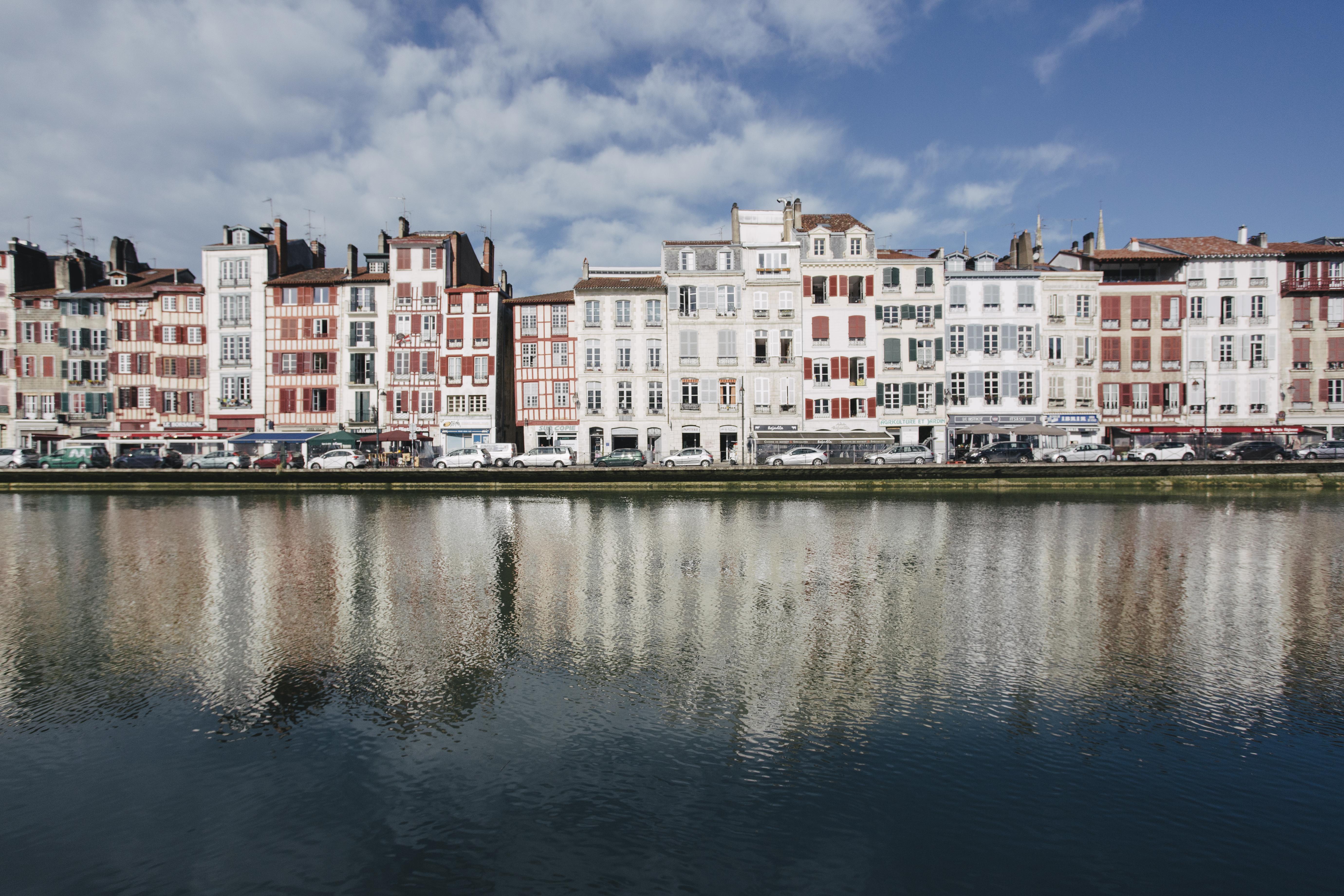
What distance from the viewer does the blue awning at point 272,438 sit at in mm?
54281

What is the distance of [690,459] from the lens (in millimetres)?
49969

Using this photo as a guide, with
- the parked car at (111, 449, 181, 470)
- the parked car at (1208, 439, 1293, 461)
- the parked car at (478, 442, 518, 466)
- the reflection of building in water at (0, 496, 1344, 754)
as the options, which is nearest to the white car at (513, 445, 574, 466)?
the parked car at (478, 442, 518, 466)

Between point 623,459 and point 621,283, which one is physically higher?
point 621,283

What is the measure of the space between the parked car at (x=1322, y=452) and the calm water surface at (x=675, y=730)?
123 ft

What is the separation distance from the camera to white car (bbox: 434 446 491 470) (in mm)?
48531

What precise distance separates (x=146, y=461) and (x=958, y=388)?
56544 millimetres

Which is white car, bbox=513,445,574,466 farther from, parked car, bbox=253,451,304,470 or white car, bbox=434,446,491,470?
parked car, bbox=253,451,304,470

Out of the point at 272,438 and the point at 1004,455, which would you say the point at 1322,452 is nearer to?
the point at 1004,455

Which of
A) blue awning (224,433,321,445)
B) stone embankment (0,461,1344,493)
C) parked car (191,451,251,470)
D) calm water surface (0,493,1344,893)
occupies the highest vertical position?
blue awning (224,433,321,445)

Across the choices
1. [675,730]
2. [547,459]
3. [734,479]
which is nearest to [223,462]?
[547,459]

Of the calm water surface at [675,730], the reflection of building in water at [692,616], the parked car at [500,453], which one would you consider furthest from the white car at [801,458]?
the calm water surface at [675,730]

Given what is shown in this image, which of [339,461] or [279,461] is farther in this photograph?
[279,461]

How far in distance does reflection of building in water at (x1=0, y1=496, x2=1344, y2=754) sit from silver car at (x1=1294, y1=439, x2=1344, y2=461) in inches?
1011

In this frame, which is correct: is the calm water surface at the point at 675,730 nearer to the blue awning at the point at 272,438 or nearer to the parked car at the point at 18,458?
the blue awning at the point at 272,438
